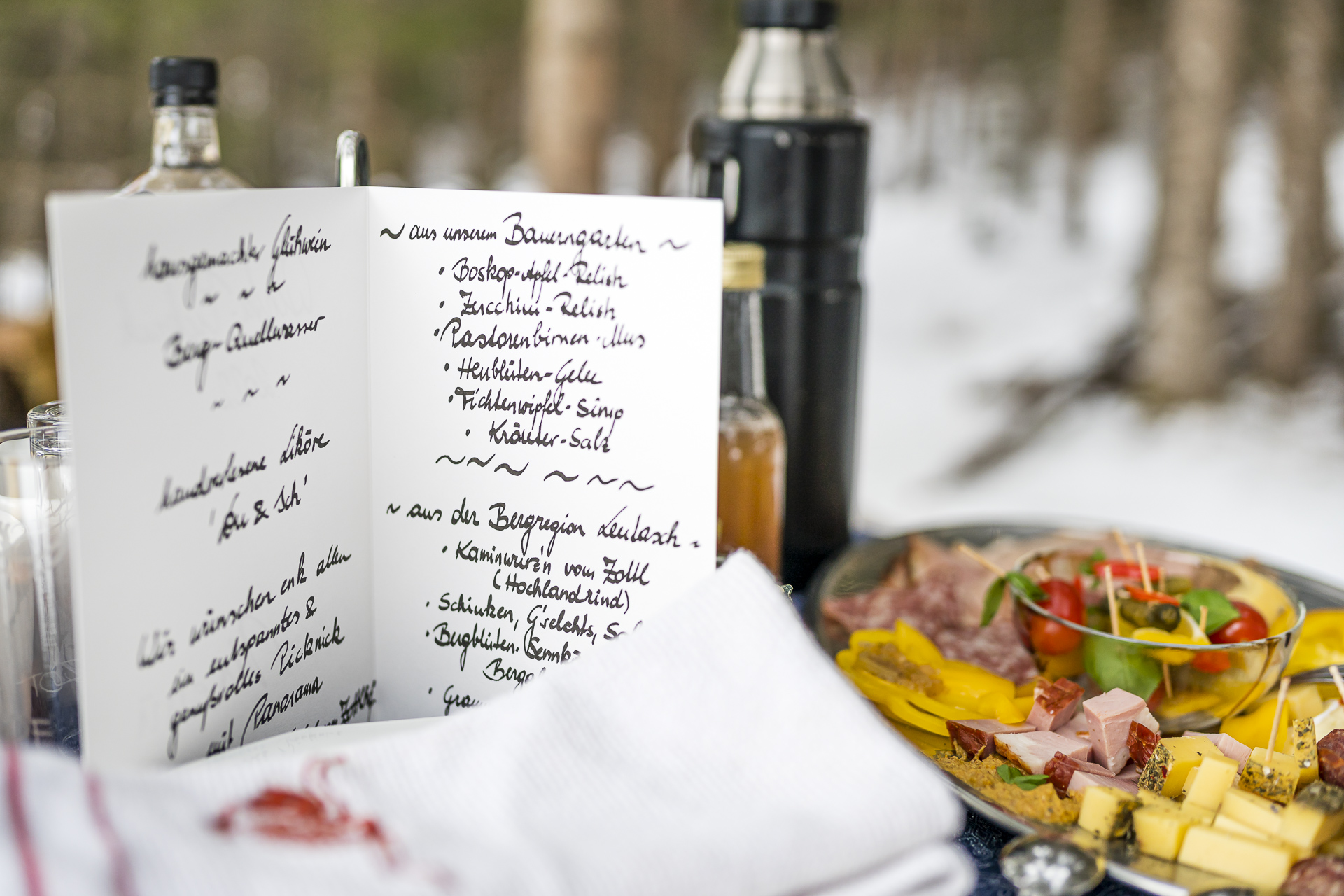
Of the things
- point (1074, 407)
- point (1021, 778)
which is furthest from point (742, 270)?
point (1074, 407)

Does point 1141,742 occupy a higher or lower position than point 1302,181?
lower

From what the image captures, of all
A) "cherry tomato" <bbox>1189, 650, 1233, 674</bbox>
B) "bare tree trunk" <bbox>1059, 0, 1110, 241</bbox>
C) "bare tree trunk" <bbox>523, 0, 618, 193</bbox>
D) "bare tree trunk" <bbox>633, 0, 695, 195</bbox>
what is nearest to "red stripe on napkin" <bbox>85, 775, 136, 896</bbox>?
"cherry tomato" <bbox>1189, 650, 1233, 674</bbox>

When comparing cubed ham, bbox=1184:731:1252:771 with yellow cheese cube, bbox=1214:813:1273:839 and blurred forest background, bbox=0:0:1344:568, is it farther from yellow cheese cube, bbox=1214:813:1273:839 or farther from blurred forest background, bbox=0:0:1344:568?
blurred forest background, bbox=0:0:1344:568

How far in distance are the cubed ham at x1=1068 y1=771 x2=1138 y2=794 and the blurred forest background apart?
2730 mm

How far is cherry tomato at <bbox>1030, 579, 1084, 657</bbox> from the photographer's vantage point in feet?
2.21

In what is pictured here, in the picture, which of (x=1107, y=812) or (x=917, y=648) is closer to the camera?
(x=1107, y=812)

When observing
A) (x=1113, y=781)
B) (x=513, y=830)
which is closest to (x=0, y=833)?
(x=513, y=830)

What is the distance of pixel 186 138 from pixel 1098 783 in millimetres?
753

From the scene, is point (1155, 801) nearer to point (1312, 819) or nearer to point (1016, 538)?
point (1312, 819)

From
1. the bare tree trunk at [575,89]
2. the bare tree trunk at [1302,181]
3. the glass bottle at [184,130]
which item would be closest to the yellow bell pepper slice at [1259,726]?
the glass bottle at [184,130]

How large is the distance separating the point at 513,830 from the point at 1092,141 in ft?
18.4

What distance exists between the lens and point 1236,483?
4.02m

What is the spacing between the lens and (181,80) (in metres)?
0.70

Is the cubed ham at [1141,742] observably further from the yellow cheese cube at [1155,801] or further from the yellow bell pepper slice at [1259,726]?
the yellow bell pepper slice at [1259,726]
